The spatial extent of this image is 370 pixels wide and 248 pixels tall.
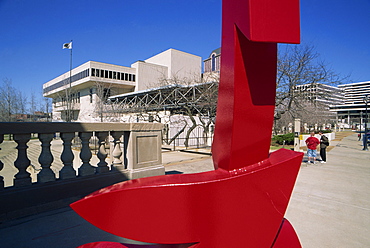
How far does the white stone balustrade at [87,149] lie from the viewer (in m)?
3.63

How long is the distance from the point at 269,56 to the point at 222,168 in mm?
1165

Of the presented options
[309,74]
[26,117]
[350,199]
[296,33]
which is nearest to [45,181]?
[296,33]

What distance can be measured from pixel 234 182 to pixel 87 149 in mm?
3483

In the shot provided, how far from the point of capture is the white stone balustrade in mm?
3628

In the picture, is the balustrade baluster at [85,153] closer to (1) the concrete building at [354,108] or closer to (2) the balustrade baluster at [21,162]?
(2) the balustrade baluster at [21,162]

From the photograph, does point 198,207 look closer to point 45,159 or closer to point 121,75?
point 45,159

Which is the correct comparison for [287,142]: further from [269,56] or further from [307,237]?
[269,56]

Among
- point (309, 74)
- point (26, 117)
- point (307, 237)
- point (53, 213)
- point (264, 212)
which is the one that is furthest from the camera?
point (26, 117)

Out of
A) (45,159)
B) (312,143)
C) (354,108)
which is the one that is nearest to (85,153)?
(45,159)

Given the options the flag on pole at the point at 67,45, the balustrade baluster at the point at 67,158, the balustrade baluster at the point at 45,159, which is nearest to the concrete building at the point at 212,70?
the balustrade baluster at the point at 67,158

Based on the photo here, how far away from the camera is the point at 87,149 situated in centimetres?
438

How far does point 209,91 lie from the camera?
15664mm

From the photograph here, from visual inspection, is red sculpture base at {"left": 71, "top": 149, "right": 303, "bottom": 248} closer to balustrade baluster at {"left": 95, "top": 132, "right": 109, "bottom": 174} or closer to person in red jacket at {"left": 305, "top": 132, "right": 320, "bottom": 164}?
balustrade baluster at {"left": 95, "top": 132, "right": 109, "bottom": 174}

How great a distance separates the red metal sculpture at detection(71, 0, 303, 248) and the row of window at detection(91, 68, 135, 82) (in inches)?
1915
